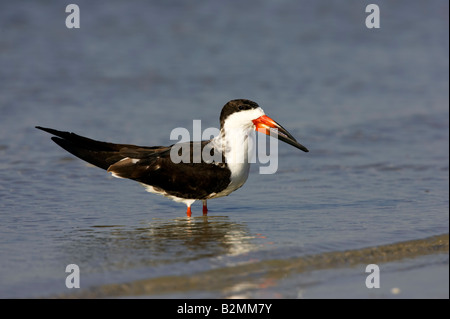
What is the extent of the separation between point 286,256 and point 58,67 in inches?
281

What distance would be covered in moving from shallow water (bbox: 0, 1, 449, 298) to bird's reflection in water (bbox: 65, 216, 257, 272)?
0.8 inches

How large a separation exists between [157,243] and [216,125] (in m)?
3.86

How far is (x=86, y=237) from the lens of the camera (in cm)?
539

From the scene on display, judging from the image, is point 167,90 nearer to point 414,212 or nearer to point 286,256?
point 414,212

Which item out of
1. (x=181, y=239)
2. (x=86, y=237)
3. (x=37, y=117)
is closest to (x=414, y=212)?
(x=181, y=239)

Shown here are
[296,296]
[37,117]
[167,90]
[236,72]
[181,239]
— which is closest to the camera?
[296,296]

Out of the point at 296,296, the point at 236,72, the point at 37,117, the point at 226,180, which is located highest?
the point at 236,72

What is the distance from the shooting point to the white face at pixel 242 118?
19.5ft

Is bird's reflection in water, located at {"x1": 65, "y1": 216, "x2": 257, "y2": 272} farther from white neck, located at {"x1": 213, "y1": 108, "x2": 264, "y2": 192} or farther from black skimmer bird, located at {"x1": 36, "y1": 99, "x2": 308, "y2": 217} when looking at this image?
white neck, located at {"x1": 213, "y1": 108, "x2": 264, "y2": 192}

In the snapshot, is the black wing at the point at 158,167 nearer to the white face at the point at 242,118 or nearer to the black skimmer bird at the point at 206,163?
the black skimmer bird at the point at 206,163

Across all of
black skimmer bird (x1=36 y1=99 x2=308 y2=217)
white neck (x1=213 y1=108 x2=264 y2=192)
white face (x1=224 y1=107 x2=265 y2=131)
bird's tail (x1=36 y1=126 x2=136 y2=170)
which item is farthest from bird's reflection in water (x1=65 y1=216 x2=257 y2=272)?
white face (x1=224 y1=107 x2=265 y2=131)

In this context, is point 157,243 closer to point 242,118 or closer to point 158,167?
point 158,167

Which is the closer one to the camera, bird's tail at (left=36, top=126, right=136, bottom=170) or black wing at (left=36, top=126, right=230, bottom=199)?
black wing at (left=36, top=126, right=230, bottom=199)

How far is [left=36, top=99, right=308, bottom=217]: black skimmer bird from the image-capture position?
586 cm
